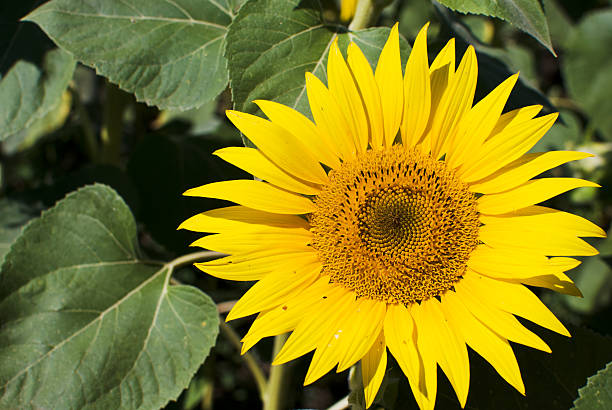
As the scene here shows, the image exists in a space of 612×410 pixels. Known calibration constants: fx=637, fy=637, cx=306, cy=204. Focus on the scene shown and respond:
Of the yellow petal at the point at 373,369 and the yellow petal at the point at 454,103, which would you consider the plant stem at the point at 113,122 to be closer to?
the yellow petal at the point at 454,103

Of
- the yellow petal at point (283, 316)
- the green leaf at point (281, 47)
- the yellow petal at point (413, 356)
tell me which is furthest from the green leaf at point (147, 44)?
the yellow petal at point (413, 356)

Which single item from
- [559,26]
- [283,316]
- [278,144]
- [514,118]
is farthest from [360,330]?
[559,26]

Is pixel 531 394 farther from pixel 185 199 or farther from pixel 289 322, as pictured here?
pixel 185 199

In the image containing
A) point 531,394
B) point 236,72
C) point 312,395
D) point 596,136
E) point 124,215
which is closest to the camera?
point 236,72

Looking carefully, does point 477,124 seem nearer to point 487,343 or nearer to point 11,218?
point 487,343

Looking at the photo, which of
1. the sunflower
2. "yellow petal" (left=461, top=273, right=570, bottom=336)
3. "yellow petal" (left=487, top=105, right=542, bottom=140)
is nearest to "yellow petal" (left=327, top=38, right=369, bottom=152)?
the sunflower

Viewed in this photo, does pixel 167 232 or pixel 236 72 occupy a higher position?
pixel 236 72

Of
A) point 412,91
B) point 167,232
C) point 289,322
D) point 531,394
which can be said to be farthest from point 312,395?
point 412,91
